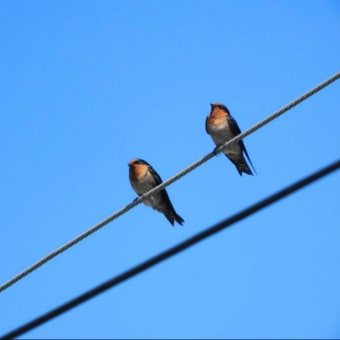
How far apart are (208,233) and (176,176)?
3047mm

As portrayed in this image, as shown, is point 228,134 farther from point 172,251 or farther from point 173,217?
point 172,251

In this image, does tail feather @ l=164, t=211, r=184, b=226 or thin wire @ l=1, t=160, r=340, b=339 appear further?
tail feather @ l=164, t=211, r=184, b=226

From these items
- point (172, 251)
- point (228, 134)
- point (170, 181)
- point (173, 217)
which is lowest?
point (172, 251)

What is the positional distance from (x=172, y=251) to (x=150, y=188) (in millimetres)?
7392

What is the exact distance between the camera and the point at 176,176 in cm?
538

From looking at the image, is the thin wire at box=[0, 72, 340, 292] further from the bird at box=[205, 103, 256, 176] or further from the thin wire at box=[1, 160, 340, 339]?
the bird at box=[205, 103, 256, 176]

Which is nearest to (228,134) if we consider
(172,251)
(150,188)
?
(150,188)

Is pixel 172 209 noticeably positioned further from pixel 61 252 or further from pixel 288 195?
pixel 288 195

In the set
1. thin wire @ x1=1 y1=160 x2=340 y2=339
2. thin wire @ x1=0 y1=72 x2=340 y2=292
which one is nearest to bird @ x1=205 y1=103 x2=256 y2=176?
thin wire @ x1=0 y1=72 x2=340 y2=292

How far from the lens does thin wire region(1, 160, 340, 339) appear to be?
2.28 meters

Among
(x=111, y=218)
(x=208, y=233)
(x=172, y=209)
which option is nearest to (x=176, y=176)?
(x=111, y=218)

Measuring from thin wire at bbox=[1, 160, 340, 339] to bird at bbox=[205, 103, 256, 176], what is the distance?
25.1 feet

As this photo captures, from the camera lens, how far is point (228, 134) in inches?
394

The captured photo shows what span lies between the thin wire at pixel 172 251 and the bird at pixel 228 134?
766 centimetres
